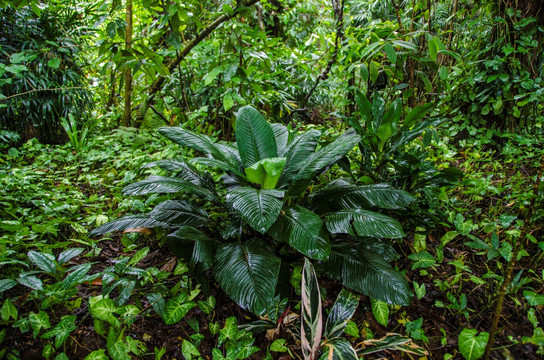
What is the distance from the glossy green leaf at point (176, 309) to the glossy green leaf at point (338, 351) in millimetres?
611

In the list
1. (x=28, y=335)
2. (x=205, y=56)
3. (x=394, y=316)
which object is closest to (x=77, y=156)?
(x=205, y=56)

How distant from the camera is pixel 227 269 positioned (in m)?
1.32

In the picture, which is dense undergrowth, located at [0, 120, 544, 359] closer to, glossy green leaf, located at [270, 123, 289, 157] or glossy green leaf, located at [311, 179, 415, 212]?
glossy green leaf, located at [311, 179, 415, 212]

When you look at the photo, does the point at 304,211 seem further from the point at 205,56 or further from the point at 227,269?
the point at 205,56

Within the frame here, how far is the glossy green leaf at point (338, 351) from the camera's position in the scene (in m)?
1.09

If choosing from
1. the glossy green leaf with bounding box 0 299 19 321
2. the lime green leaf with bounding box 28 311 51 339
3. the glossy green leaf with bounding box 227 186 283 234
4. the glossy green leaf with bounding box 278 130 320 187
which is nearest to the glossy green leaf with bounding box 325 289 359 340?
the glossy green leaf with bounding box 227 186 283 234

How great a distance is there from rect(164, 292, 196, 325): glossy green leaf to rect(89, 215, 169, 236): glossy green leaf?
39 centimetres

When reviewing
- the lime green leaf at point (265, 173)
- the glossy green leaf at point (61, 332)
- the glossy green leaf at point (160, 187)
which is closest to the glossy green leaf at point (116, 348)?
the glossy green leaf at point (61, 332)

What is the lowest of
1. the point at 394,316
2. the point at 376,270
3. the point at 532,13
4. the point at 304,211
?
the point at 394,316

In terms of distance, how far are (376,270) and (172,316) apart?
0.97 meters

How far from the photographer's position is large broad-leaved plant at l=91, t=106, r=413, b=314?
48.4 inches

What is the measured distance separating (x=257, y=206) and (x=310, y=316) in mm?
507

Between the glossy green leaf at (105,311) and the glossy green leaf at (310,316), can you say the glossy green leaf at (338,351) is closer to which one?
the glossy green leaf at (310,316)

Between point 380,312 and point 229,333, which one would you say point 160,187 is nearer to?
point 229,333
